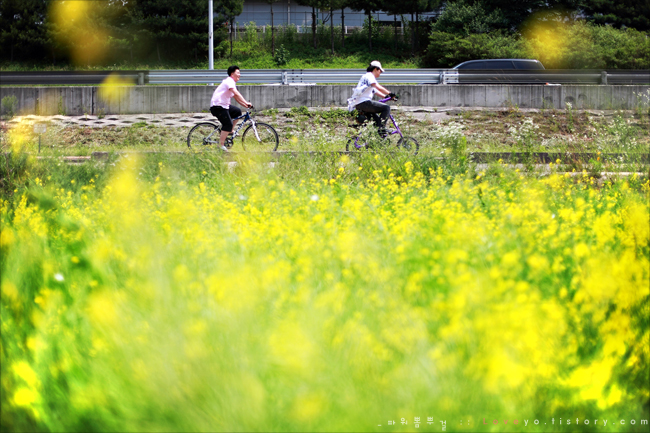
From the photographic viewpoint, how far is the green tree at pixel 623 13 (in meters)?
37.3

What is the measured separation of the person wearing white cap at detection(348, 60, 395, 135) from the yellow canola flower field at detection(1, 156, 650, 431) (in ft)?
25.1

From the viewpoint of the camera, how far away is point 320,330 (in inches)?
72.8

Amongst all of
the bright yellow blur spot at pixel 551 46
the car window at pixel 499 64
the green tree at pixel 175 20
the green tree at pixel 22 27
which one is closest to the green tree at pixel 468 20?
the bright yellow blur spot at pixel 551 46

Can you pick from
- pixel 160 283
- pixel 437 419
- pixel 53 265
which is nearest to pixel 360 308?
pixel 437 419

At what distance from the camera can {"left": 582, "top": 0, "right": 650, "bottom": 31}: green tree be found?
37.3m

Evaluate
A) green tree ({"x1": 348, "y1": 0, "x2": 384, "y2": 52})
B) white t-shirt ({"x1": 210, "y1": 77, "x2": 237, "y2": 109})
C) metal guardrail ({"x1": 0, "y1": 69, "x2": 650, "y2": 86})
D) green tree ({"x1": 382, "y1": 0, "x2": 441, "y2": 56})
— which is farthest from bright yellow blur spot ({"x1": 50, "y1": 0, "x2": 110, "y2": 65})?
white t-shirt ({"x1": 210, "y1": 77, "x2": 237, "y2": 109})

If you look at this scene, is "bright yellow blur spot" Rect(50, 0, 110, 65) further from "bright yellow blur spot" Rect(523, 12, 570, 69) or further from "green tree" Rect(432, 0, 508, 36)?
"bright yellow blur spot" Rect(523, 12, 570, 69)

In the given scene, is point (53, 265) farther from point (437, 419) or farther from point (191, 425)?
point (437, 419)

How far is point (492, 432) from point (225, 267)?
1.22 m

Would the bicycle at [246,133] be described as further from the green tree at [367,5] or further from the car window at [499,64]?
the green tree at [367,5]

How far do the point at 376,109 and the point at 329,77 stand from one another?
941 centimetres

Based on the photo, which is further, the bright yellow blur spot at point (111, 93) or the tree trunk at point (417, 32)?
the tree trunk at point (417, 32)

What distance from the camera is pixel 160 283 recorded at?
2.08 metres

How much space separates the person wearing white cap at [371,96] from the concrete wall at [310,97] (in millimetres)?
6547
